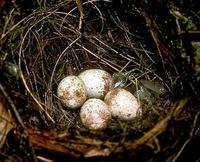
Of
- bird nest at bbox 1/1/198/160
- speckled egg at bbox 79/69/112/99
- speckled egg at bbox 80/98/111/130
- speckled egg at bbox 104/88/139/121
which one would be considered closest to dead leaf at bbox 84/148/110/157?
bird nest at bbox 1/1/198/160

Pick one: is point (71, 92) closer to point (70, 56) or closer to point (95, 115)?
point (95, 115)

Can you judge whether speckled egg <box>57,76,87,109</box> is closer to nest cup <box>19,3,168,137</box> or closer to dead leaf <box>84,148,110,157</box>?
nest cup <box>19,3,168,137</box>

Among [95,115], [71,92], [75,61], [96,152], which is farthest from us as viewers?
[75,61]

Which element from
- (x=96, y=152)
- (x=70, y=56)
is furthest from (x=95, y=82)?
(x=96, y=152)

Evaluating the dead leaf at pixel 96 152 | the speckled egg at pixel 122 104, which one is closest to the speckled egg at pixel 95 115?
the speckled egg at pixel 122 104

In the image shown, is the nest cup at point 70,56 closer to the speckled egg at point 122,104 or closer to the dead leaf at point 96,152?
the speckled egg at point 122,104

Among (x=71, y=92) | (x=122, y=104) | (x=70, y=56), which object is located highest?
(x=70, y=56)

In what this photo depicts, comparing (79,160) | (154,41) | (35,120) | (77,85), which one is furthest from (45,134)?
(154,41)
